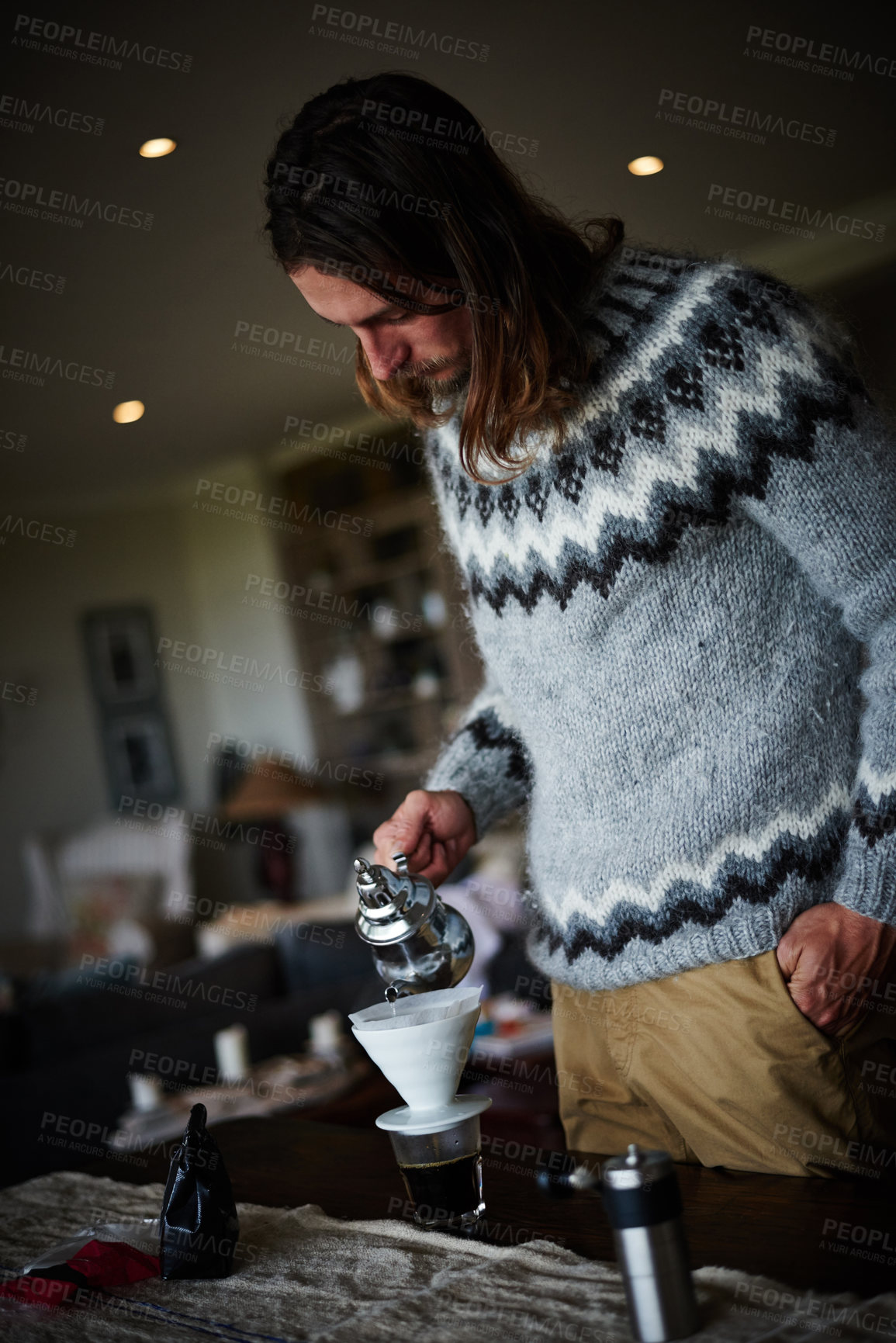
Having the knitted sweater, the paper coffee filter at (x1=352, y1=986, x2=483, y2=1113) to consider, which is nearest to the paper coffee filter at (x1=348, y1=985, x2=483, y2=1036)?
the paper coffee filter at (x1=352, y1=986, x2=483, y2=1113)

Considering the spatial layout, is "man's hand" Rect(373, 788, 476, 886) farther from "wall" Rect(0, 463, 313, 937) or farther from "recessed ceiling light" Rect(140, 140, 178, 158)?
"wall" Rect(0, 463, 313, 937)

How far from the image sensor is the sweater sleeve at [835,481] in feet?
2.88

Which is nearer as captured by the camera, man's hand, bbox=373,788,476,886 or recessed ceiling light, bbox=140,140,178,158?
man's hand, bbox=373,788,476,886

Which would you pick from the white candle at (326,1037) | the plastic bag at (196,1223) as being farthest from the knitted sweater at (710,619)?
the white candle at (326,1037)

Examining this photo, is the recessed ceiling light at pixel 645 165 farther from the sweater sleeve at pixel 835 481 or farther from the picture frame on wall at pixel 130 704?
the picture frame on wall at pixel 130 704

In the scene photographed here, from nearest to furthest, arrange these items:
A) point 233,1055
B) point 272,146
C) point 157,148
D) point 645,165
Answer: point 233,1055 < point 157,148 < point 272,146 < point 645,165

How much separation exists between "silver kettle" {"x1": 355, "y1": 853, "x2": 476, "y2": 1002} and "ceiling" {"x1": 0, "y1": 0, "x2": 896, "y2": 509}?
74.0 inches

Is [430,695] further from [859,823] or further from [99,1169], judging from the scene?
[859,823]

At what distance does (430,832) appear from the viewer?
1143 mm

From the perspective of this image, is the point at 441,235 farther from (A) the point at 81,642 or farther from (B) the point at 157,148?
(A) the point at 81,642

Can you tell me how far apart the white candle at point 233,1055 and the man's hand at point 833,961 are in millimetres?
1889

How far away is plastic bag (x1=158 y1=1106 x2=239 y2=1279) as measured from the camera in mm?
885

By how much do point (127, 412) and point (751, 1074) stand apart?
504 cm

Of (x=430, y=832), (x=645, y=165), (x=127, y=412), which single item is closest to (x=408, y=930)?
(x=430, y=832)
